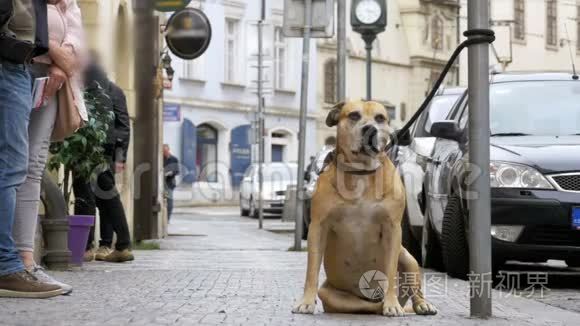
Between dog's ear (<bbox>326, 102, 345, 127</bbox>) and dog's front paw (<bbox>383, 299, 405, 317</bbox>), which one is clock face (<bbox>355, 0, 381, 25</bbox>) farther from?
dog's front paw (<bbox>383, 299, 405, 317</bbox>)

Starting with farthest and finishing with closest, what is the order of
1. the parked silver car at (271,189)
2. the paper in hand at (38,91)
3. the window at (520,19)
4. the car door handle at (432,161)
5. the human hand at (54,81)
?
the window at (520,19)
the parked silver car at (271,189)
the car door handle at (432,161)
the human hand at (54,81)
the paper in hand at (38,91)

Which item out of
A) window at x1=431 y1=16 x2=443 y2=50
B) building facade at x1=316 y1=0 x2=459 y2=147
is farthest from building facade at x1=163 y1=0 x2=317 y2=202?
window at x1=431 y1=16 x2=443 y2=50

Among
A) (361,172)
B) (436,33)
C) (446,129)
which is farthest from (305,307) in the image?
(436,33)

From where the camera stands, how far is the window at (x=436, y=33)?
63.4 m

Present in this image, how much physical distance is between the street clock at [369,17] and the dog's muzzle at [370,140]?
50.2ft

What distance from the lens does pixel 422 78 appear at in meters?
61.4

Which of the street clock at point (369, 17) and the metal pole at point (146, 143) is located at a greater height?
the street clock at point (369, 17)

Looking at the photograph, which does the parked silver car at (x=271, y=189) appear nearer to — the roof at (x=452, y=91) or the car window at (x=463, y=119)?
the roof at (x=452, y=91)

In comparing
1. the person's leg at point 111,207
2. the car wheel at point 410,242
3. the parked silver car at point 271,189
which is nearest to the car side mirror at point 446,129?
the car wheel at point 410,242

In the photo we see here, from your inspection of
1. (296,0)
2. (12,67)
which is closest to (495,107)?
(12,67)

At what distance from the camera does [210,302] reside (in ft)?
22.2

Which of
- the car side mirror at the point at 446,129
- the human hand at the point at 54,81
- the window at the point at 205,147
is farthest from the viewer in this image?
the window at the point at 205,147

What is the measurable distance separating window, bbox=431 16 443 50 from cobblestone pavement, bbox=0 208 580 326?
175ft

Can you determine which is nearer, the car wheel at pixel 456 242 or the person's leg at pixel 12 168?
the person's leg at pixel 12 168
